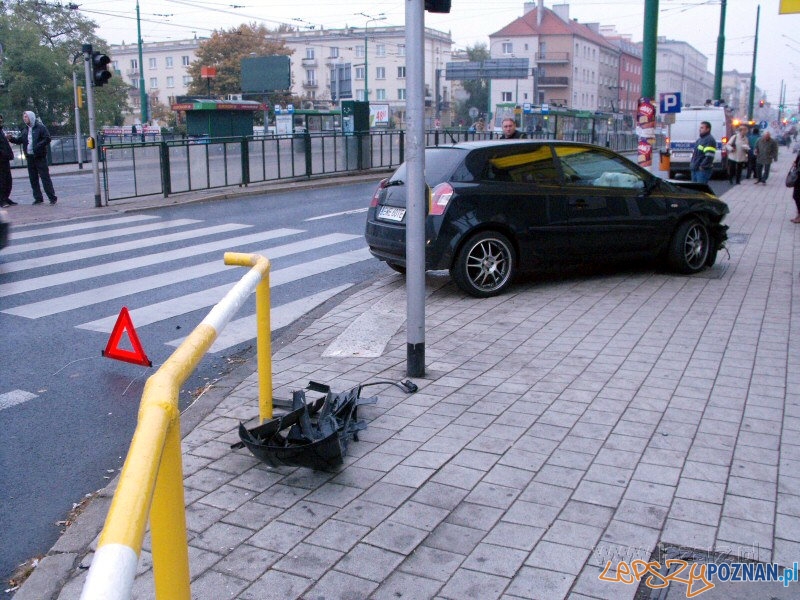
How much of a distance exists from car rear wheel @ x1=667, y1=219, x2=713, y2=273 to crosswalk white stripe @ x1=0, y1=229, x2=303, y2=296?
626 centimetres

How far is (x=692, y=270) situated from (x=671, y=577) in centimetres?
724

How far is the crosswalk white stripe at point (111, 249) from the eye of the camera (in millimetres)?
11000

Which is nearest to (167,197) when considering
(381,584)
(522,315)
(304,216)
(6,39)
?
(304,216)

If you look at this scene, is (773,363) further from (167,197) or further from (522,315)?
(167,197)

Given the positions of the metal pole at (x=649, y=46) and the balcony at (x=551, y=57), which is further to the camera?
the balcony at (x=551, y=57)

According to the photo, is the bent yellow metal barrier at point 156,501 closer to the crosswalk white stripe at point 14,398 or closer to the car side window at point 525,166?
the crosswalk white stripe at point 14,398

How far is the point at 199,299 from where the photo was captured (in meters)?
8.98

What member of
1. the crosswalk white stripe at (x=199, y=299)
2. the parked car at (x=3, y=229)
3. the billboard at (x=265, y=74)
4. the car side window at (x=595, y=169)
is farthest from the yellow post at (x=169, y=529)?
the billboard at (x=265, y=74)

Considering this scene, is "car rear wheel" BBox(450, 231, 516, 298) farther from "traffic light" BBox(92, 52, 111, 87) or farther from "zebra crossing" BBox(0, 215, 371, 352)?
"traffic light" BBox(92, 52, 111, 87)

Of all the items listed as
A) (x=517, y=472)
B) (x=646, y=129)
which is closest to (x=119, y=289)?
(x=517, y=472)

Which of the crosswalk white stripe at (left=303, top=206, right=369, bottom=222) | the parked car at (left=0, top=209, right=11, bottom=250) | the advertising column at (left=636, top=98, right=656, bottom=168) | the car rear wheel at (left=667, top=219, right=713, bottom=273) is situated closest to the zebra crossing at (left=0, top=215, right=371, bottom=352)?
the parked car at (left=0, top=209, right=11, bottom=250)

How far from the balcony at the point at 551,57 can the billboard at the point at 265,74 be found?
5510 centimetres

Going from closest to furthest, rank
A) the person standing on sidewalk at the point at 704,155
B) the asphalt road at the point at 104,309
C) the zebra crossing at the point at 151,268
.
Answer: the asphalt road at the point at 104,309 < the zebra crossing at the point at 151,268 < the person standing on sidewalk at the point at 704,155

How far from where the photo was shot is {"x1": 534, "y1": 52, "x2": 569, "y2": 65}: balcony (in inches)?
3775
